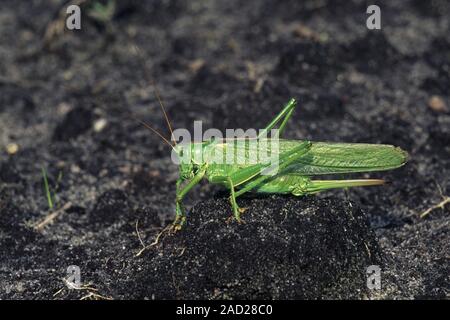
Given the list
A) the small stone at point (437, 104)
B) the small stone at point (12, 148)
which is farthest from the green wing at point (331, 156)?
the small stone at point (12, 148)

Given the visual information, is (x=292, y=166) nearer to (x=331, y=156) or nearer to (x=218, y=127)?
(x=331, y=156)

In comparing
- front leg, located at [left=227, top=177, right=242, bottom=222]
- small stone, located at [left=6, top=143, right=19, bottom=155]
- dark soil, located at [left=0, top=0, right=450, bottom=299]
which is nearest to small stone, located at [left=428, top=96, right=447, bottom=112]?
dark soil, located at [left=0, top=0, right=450, bottom=299]

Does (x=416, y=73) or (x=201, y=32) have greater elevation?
(x=201, y=32)

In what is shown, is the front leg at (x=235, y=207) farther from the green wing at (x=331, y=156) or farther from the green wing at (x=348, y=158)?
the green wing at (x=348, y=158)

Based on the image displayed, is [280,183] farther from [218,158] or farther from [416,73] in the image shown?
[416,73]

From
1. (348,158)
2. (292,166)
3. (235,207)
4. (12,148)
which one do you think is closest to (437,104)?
(348,158)

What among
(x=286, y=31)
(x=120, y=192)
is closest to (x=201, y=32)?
(x=286, y=31)

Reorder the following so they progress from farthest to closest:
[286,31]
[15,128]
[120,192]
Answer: [286,31], [15,128], [120,192]
